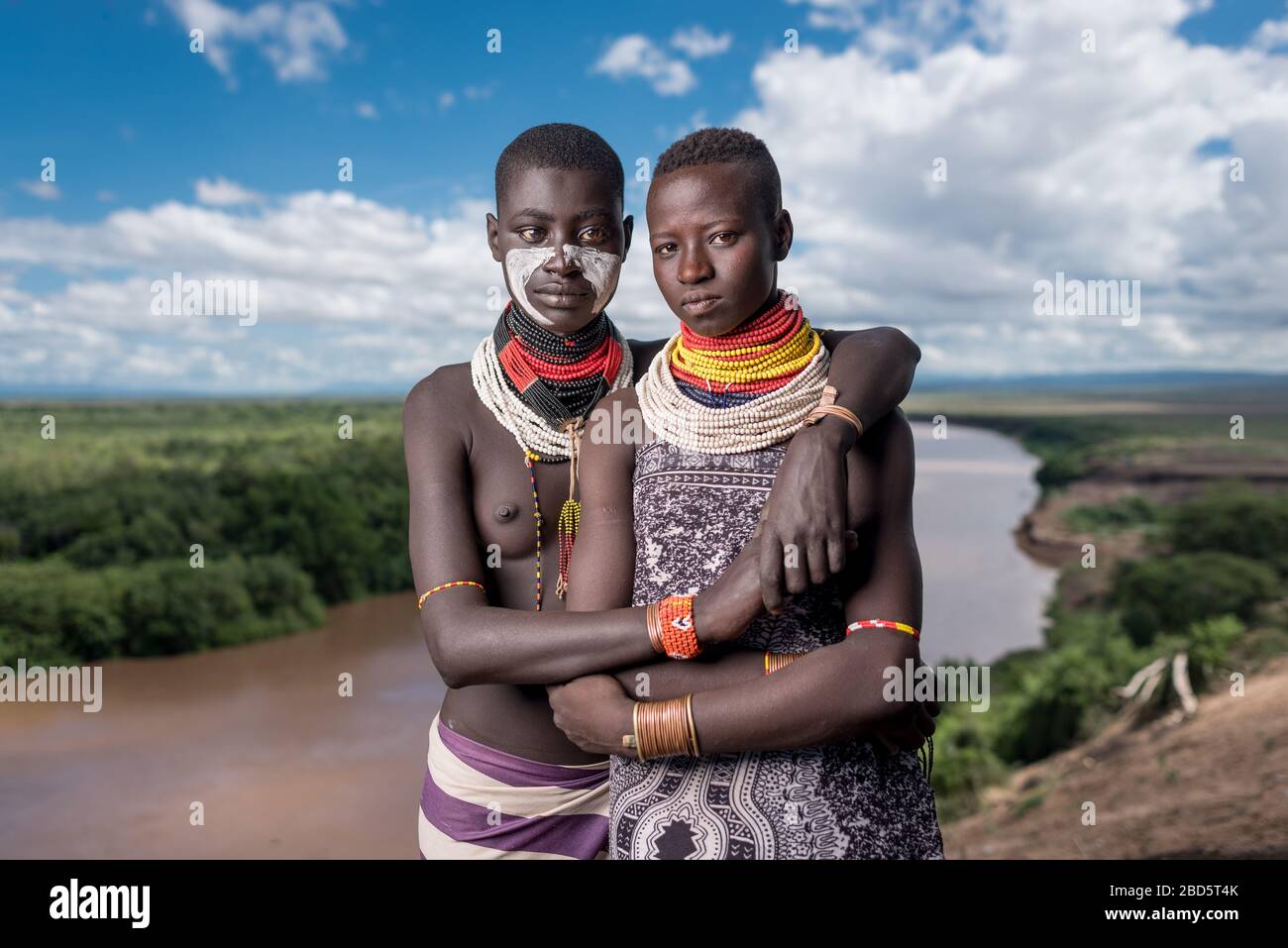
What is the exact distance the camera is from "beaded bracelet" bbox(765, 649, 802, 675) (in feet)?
8.83

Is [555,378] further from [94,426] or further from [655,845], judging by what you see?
[94,426]

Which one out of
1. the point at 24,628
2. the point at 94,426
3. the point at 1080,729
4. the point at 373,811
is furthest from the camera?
the point at 94,426

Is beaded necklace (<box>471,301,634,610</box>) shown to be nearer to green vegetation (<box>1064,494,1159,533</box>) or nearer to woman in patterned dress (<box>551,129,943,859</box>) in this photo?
woman in patterned dress (<box>551,129,943,859</box>)

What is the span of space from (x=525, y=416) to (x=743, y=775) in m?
1.36

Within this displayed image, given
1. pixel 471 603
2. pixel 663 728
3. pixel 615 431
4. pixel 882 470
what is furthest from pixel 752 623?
pixel 471 603

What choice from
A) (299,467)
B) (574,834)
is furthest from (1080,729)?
(299,467)

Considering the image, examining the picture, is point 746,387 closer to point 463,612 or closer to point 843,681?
point 843,681

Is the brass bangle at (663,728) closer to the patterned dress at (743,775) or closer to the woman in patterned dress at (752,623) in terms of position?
the woman in patterned dress at (752,623)

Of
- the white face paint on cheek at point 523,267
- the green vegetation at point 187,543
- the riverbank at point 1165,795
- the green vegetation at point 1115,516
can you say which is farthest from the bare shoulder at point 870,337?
the green vegetation at point 1115,516

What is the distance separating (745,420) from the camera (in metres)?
2.86

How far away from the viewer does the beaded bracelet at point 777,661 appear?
8.83 feet

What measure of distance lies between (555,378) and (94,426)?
6909 centimetres

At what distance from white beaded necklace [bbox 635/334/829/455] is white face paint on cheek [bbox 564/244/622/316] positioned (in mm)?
627

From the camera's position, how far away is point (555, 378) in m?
3.47
